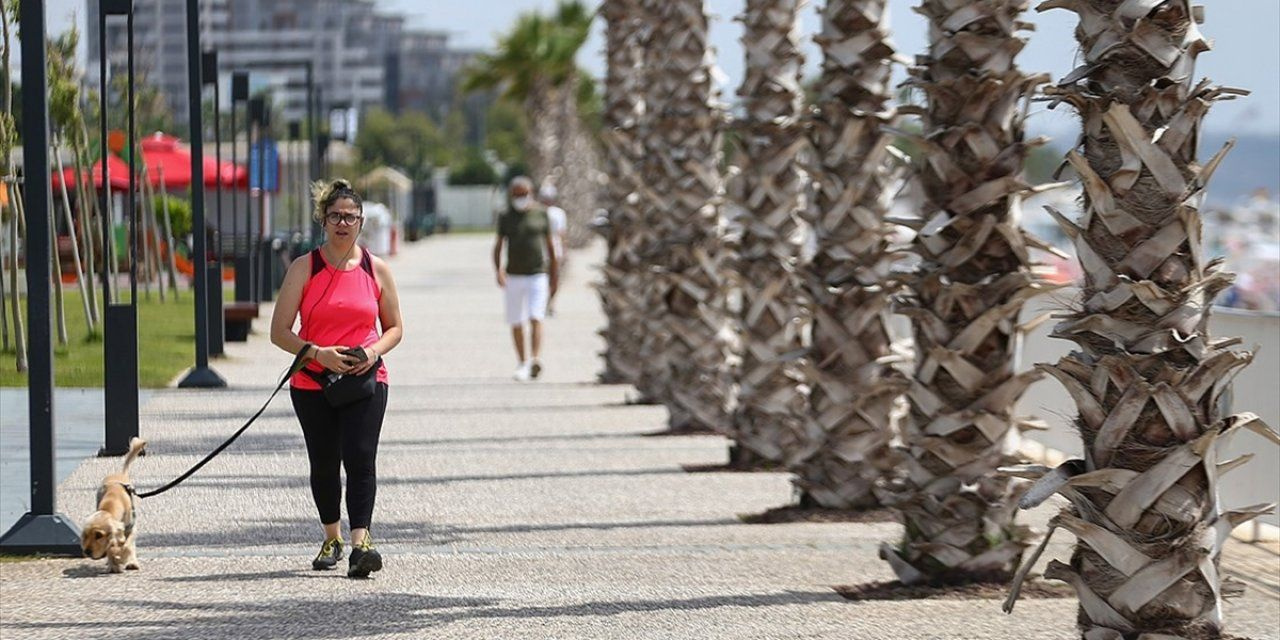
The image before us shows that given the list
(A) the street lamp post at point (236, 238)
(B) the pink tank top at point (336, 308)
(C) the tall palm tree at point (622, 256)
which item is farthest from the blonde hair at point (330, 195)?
(A) the street lamp post at point (236, 238)

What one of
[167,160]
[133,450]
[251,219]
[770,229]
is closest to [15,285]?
[133,450]

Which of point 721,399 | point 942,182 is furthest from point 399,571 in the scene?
point 721,399

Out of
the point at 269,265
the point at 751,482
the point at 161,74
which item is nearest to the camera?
the point at 751,482

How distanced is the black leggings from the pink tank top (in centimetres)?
16

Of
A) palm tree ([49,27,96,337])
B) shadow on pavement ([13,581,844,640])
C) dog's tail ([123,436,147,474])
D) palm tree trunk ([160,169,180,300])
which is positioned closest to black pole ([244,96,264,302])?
palm tree trunk ([160,169,180,300])

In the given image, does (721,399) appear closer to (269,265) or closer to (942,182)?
(942,182)

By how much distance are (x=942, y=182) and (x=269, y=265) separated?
18760 mm

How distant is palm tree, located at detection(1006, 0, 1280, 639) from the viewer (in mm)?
5312

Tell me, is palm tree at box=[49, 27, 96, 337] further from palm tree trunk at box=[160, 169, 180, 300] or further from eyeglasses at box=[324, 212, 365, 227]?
palm tree trunk at box=[160, 169, 180, 300]

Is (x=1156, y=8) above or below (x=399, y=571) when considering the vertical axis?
above

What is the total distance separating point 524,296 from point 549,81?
46.9 metres

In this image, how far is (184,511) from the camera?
28.4 feet

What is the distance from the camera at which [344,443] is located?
7.30m

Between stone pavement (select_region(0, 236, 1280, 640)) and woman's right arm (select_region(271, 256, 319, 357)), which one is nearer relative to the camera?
stone pavement (select_region(0, 236, 1280, 640))
